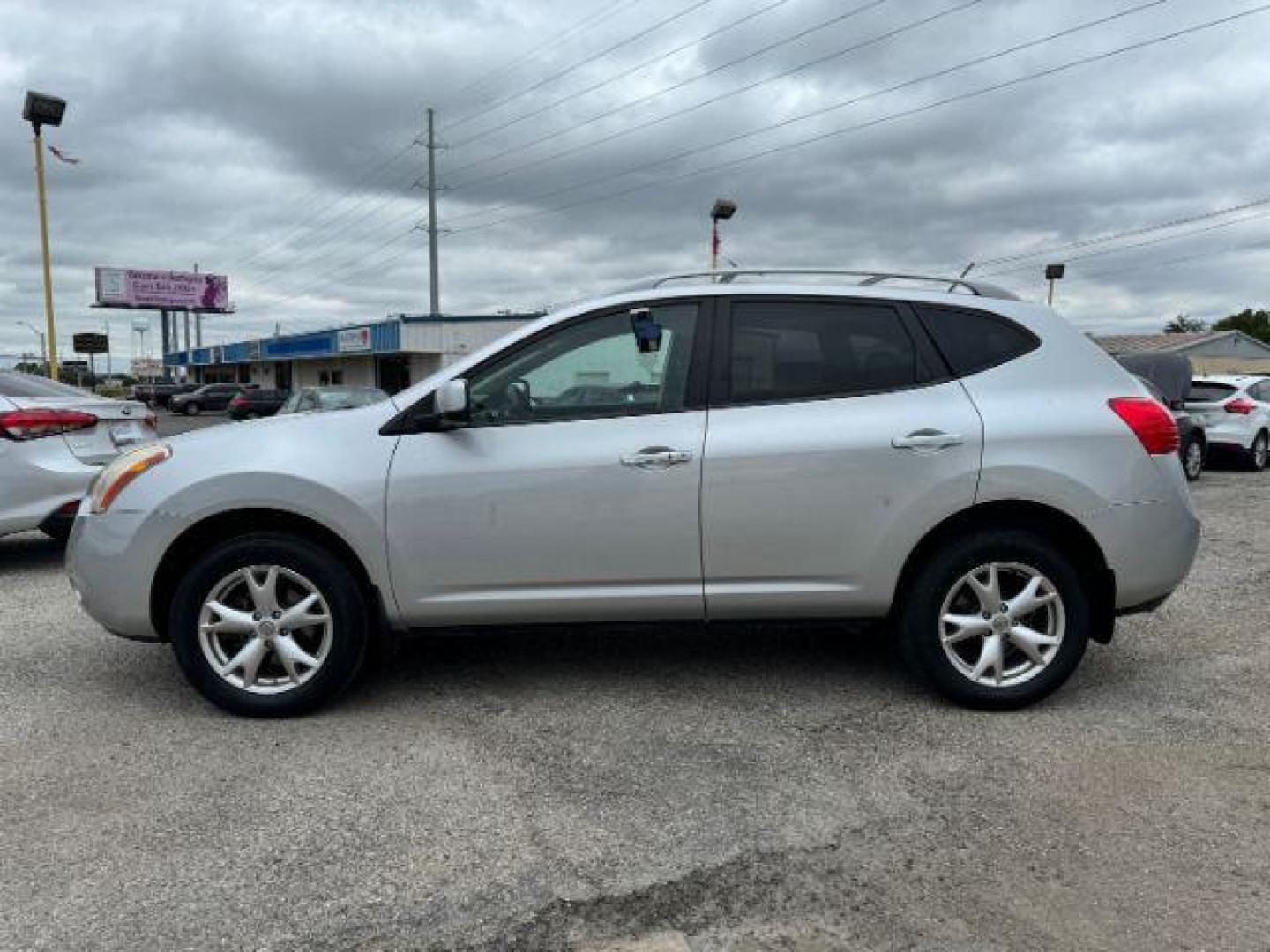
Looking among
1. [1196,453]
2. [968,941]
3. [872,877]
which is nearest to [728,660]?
[872,877]

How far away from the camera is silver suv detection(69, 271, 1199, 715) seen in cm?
368

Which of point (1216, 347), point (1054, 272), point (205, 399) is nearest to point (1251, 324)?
point (1216, 347)

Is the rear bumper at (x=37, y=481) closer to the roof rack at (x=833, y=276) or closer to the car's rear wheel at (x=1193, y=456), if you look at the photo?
the roof rack at (x=833, y=276)

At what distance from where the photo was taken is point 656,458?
12.0ft

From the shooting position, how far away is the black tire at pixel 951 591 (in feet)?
12.2

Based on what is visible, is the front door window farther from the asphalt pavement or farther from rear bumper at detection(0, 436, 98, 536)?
rear bumper at detection(0, 436, 98, 536)

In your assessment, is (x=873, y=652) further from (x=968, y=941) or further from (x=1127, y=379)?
(x=968, y=941)

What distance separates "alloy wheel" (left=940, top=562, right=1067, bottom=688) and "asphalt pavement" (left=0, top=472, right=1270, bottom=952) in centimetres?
20

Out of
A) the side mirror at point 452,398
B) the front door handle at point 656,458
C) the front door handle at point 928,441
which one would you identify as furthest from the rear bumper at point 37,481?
the front door handle at point 928,441

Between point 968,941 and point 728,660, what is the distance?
222 cm

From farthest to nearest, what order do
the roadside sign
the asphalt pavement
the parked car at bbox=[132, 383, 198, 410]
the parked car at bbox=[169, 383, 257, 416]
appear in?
the parked car at bbox=[132, 383, 198, 410] → the roadside sign → the parked car at bbox=[169, 383, 257, 416] → the asphalt pavement

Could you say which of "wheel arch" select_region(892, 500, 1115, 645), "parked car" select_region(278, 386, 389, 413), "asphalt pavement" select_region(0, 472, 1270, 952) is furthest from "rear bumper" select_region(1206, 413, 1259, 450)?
"parked car" select_region(278, 386, 389, 413)

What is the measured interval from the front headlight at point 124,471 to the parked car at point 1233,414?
14.1 meters

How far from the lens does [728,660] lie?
452cm
